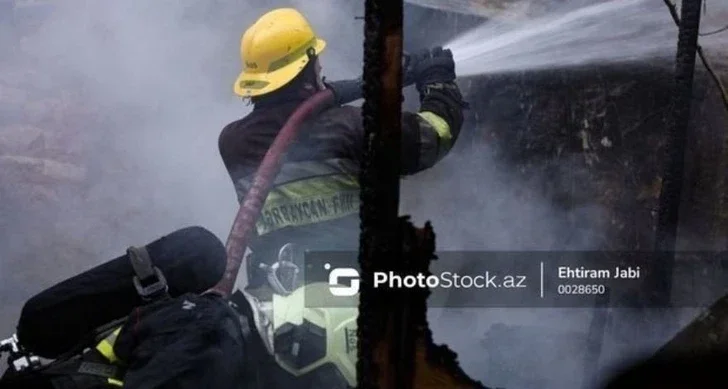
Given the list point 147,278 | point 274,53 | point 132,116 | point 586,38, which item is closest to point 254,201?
point 147,278

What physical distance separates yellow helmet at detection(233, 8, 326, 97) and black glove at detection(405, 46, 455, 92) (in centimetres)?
34

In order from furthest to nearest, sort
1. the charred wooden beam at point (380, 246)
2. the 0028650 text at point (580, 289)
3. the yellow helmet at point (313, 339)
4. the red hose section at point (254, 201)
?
the 0028650 text at point (580, 289) < the yellow helmet at point (313, 339) < the red hose section at point (254, 201) < the charred wooden beam at point (380, 246)

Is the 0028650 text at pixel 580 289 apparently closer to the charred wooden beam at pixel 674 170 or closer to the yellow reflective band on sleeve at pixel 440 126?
the charred wooden beam at pixel 674 170

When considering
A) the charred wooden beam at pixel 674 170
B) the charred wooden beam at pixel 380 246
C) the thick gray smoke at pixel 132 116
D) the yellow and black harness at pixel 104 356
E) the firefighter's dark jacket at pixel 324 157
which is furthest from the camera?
the thick gray smoke at pixel 132 116

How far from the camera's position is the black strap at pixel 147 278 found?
105 inches

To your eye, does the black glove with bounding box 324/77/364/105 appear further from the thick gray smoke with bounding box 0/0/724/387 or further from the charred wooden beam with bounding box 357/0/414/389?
the thick gray smoke with bounding box 0/0/724/387

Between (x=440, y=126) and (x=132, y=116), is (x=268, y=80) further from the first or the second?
(x=132, y=116)

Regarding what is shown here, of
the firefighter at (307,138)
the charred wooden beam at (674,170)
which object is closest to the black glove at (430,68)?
the firefighter at (307,138)

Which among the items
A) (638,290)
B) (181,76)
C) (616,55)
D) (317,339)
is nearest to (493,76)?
(616,55)

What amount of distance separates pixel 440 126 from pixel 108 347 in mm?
1313

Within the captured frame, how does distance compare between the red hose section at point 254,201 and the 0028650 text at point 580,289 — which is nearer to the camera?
the red hose section at point 254,201

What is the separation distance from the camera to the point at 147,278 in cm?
270

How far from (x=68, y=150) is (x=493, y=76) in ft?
8.16

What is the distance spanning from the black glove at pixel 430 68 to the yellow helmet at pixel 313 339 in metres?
0.85
